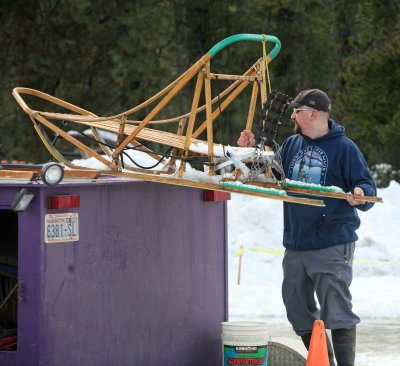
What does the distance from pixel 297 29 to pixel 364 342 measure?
1736 cm

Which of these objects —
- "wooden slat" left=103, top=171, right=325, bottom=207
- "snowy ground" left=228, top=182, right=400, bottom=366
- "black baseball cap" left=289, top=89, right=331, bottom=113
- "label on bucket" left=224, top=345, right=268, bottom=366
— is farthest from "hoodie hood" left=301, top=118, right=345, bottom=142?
"snowy ground" left=228, top=182, right=400, bottom=366

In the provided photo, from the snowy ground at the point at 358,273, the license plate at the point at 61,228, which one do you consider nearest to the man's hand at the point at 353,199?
the license plate at the point at 61,228

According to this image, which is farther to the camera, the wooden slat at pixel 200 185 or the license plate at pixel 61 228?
the wooden slat at pixel 200 185

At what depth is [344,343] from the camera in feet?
24.2

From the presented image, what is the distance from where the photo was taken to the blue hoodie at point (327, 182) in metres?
7.28

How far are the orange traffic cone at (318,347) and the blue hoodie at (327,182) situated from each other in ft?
1.72

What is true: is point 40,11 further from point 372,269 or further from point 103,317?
point 103,317

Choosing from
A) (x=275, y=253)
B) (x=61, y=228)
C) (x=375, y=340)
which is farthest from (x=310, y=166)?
(x=275, y=253)

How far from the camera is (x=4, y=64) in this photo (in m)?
27.9

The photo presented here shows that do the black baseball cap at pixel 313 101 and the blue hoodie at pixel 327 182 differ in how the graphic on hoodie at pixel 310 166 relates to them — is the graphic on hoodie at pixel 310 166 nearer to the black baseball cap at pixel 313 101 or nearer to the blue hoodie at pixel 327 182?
the blue hoodie at pixel 327 182

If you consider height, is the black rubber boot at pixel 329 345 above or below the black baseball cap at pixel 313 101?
below

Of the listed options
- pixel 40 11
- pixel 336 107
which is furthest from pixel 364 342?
pixel 40 11

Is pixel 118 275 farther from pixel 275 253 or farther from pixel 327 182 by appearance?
pixel 275 253

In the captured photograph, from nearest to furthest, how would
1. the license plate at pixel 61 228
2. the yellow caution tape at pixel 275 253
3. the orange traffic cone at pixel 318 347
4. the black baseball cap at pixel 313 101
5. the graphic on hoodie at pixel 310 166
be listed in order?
1. the license plate at pixel 61 228
2. the orange traffic cone at pixel 318 347
3. the graphic on hoodie at pixel 310 166
4. the black baseball cap at pixel 313 101
5. the yellow caution tape at pixel 275 253
